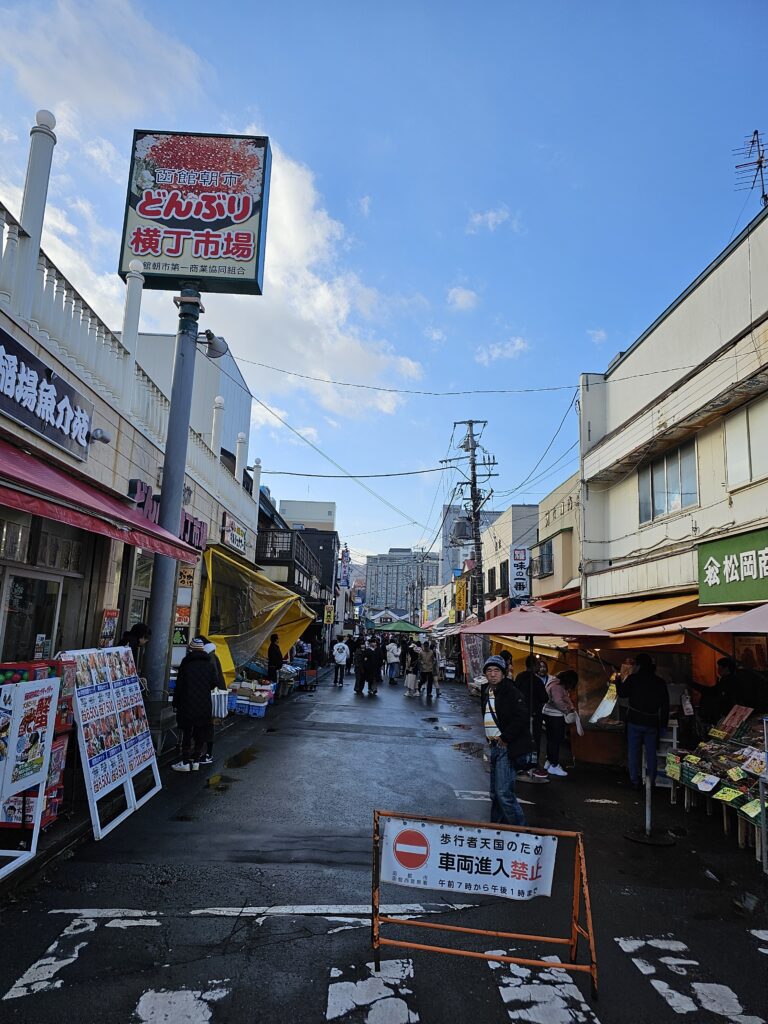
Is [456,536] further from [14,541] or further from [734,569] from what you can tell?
[14,541]

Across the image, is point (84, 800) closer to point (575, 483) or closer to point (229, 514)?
point (229, 514)

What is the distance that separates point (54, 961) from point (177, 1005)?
3.00ft

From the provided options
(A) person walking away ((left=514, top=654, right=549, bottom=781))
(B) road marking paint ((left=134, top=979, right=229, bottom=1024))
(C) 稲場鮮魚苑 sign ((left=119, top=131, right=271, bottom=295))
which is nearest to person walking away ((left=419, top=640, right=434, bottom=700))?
(A) person walking away ((left=514, top=654, right=549, bottom=781))

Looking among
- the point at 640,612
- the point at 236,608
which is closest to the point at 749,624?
the point at 640,612

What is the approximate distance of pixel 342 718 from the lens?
14211mm

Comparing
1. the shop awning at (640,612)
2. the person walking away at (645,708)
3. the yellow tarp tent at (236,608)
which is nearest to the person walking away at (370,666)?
the yellow tarp tent at (236,608)

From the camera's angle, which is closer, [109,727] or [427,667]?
[109,727]

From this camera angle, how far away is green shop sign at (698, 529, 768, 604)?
8.98 meters

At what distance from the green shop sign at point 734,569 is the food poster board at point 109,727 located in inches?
336

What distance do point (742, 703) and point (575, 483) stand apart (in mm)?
14404

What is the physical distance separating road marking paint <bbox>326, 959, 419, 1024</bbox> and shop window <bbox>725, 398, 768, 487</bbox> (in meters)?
9.28

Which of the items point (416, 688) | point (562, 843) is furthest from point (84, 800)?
point (416, 688)

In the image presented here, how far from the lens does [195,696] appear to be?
8.02 metres

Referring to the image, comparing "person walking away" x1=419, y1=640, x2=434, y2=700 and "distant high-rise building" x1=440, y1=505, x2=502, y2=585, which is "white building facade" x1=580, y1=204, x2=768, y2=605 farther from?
"distant high-rise building" x1=440, y1=505, x2=502, y2=585
